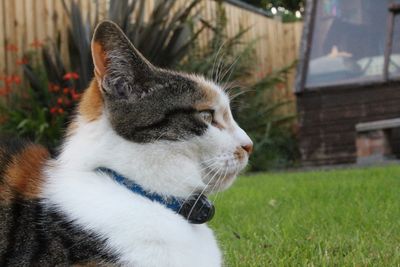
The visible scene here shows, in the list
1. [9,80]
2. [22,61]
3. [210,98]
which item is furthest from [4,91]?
[210,98]

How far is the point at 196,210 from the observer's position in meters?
1.63

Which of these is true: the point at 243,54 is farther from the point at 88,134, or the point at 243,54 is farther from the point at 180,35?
the point at 88,134

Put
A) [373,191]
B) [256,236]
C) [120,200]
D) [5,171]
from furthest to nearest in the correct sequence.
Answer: [373,191]
[256,236]
[5,171]
[120,200]

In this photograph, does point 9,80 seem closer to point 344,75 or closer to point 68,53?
point 68,53

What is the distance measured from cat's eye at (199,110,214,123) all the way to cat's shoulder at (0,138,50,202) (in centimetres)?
46

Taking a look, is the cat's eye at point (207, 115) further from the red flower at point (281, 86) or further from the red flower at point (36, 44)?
the red flower at point (281, 86)

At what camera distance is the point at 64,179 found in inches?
61.9

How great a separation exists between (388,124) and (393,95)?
1036 mm

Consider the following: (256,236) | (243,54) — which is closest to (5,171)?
(256,236)

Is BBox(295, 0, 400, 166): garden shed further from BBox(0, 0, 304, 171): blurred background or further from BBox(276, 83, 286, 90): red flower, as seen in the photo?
BBox(276, 83, 286, 90): red flower

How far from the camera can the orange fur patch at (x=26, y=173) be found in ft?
5.19

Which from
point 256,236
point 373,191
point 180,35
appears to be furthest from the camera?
point 180,35

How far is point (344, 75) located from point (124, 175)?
250 inches

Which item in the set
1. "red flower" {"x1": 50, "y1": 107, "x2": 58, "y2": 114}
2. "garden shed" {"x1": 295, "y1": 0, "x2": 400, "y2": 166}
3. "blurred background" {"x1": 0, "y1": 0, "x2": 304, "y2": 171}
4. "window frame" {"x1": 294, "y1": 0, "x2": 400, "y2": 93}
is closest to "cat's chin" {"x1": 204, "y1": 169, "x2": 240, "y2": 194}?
"blurred background" {"x1": 0, "y1": 0, "x2": 304, "y2": 171}
